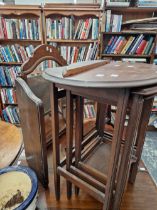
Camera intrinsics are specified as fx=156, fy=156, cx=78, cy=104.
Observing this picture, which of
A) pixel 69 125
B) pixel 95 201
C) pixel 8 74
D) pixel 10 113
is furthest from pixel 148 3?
pixel 10 113

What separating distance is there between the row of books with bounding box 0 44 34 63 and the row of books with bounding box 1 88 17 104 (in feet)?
1.39

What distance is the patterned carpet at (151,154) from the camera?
171 cm

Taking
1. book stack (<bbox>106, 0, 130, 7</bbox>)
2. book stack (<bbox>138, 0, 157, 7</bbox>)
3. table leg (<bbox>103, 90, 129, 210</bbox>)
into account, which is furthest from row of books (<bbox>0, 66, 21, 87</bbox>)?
table leg (<bbox>103, 90, 129, 210</bbox>)

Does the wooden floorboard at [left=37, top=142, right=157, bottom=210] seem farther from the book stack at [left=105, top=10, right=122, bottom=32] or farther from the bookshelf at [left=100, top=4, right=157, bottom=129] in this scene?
the book stack at [left=105, top=10, right=122, bottom=32]

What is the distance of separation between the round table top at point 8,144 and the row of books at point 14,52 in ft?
4.42

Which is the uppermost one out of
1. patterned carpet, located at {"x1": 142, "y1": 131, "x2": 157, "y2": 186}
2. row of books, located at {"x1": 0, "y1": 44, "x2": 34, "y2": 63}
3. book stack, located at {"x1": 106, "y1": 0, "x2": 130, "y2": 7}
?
book stack, located at {"x1": 106, "y1": 0, "x2": 130, "y2": 7}

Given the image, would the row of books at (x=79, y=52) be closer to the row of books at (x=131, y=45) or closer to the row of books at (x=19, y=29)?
the row of books at (x=131, y=45)

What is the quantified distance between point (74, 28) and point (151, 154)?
187cm

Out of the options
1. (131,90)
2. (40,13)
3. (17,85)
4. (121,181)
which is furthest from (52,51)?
(40,13)

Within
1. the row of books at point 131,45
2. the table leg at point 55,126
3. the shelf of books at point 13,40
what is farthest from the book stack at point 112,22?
the table leg at point 55,126

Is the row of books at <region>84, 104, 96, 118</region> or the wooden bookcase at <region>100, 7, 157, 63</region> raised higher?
the wooden bookcase at <region>100, 7, 157, 63</region>

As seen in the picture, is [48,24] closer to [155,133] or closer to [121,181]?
[121,181]

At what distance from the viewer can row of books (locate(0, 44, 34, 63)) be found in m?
2.09

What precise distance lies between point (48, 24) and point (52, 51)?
1.03 m
